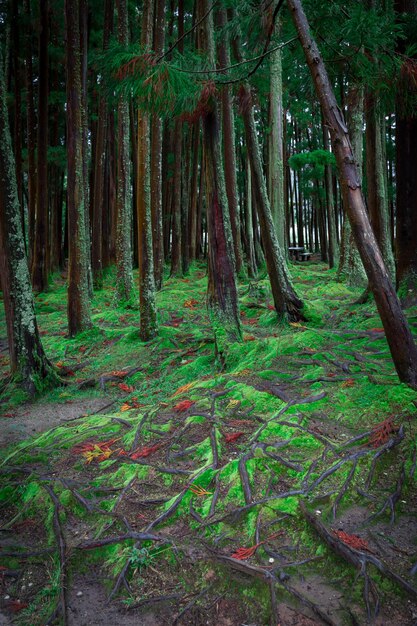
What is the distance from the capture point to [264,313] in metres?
9.89

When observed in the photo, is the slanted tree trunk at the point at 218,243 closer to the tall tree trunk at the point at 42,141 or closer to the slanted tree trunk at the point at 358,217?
the slanted tree trunk at the point at 358,217

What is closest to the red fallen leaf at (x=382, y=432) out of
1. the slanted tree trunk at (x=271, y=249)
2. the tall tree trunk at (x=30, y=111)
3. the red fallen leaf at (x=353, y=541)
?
the red fallen leaf at (x=353, y=541)

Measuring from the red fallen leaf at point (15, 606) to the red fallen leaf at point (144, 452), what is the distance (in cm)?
163

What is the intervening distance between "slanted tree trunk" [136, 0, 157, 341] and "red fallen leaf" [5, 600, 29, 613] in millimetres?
5937

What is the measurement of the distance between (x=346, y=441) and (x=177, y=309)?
7863 millimetres

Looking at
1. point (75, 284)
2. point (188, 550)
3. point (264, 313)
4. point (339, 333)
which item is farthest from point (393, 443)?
point (75, 284)

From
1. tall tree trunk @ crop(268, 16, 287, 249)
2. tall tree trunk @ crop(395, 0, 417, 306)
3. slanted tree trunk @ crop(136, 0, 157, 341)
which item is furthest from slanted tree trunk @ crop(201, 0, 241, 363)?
tall tree trunk @ crop(268, 16, 287, 249)

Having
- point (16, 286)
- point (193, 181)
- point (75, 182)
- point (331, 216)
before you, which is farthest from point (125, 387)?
point (193, 181)

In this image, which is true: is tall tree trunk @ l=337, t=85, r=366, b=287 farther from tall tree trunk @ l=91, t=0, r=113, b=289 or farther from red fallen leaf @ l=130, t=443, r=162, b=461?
red fallen leaf @ l=130, t=443, r=162, b=461

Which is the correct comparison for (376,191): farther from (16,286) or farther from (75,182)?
(16,286)

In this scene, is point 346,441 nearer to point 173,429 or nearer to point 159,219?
point 173,429

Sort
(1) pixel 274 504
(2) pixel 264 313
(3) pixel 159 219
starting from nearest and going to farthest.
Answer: (1) pixel 274 504, (2) pixel 264 313, (3) pixel 159 219

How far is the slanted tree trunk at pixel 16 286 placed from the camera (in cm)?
598

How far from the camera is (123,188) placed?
11.3 metres
